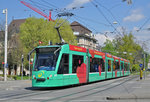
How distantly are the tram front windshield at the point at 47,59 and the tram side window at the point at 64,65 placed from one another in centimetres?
51

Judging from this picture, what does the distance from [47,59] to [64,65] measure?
4.03ft

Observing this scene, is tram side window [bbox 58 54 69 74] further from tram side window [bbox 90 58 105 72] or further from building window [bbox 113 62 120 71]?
building window [bbox 113 62 120 71]

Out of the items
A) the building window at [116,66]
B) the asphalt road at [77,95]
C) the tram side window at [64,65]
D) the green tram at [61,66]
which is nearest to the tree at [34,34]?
the building window at [116,66]

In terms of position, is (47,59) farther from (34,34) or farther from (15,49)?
(15,49)

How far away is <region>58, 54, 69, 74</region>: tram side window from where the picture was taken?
16359mm

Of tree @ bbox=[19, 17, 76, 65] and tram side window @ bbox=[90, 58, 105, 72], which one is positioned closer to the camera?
tram side window @ bbox=[90, 58, 105, 72]

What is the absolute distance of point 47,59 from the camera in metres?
16.3

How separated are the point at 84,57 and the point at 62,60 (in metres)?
4.10

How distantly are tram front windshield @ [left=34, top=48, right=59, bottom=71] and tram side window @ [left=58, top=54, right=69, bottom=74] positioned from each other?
508 mm

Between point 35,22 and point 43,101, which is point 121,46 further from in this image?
point 43,101

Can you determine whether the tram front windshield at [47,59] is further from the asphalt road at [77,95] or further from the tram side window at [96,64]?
the tram side window at [96,64]

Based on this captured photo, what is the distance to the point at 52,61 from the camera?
52.9 feet

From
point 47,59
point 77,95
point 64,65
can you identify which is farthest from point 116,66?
point 77,95

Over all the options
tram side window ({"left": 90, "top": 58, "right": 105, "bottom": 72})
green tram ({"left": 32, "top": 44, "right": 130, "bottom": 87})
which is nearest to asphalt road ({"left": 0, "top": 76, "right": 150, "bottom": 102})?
green tram ({"left": 32, "top": 44, "right": 130, "bottom": 87})
